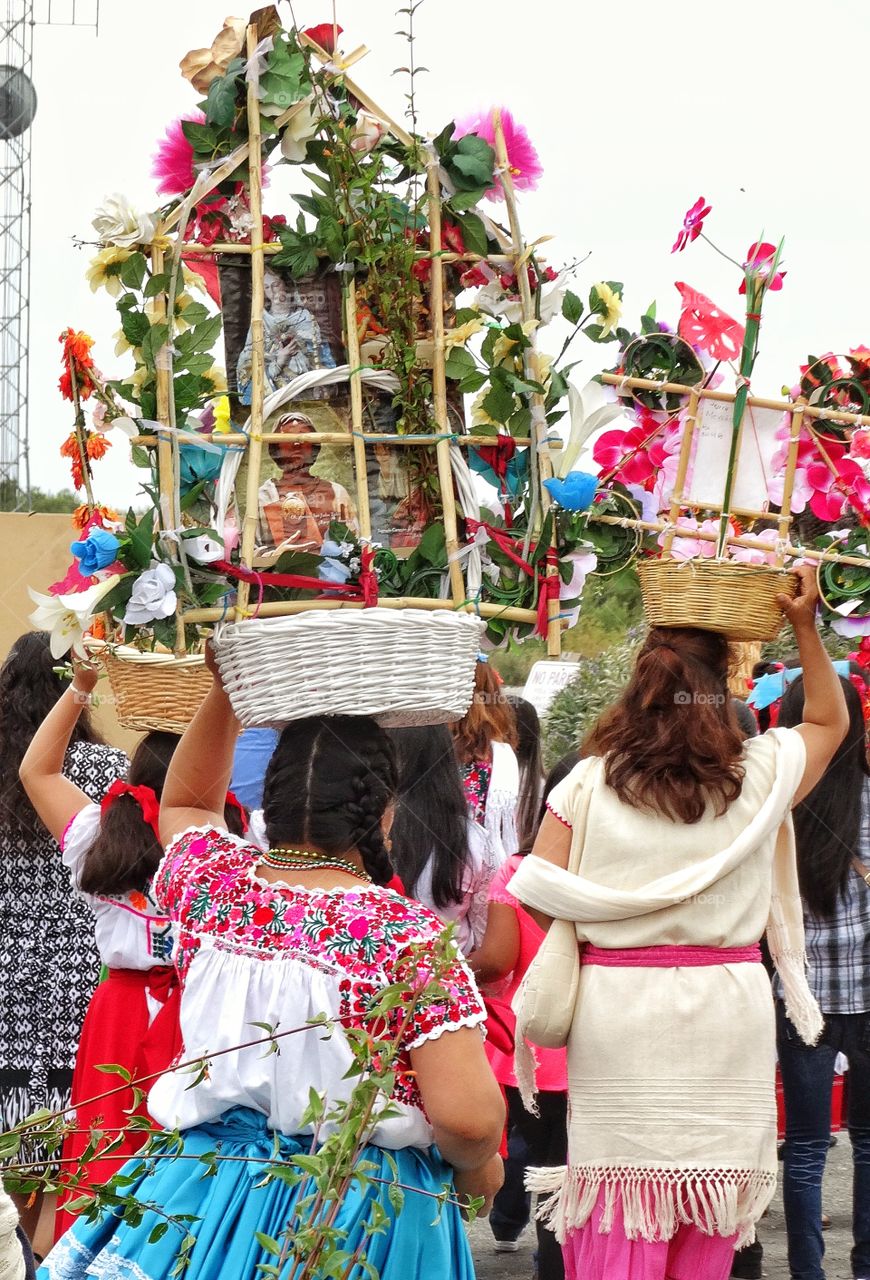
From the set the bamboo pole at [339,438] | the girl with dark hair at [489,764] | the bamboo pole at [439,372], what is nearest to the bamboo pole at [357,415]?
the bamboo pole at [339,438]

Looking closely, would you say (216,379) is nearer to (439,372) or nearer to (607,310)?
(439,372)

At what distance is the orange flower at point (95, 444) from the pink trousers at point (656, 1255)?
1.79 meters

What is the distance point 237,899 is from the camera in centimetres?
244

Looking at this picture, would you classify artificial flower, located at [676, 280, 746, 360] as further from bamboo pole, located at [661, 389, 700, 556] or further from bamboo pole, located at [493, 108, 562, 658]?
bamboo pole, located at [493, 108, 562, 658]

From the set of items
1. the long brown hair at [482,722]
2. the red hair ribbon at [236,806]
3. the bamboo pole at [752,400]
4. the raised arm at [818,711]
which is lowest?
the red hair ribbon at [236,806]

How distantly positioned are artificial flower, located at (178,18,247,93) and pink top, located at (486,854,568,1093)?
2278 millimetres

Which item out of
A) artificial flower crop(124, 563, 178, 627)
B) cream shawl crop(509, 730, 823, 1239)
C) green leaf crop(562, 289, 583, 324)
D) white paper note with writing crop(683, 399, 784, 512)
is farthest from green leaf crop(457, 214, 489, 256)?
cream shawl crop(509, 730, 823, 1239)

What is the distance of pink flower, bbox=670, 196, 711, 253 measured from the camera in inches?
119

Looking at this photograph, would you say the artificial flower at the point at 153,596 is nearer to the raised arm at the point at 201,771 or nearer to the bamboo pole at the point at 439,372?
the raised arm at the point at 201,771

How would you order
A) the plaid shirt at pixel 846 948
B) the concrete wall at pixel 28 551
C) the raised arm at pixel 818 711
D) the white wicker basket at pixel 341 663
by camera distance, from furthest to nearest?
the concrete wall at pixel 28 551 < the plaid shirt at pixel 846 948 < the raised arm at pixel 818 711 < the white wicker basket at pixel 341 663

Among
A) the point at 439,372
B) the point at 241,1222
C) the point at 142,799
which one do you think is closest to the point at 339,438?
the point at 439,372

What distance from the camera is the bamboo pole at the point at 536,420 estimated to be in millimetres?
2707

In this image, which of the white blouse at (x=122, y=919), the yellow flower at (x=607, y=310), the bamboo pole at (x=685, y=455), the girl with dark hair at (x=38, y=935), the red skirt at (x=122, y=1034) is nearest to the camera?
the yellow flower at (x=607, y=310)

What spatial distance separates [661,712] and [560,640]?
1.86 ft
